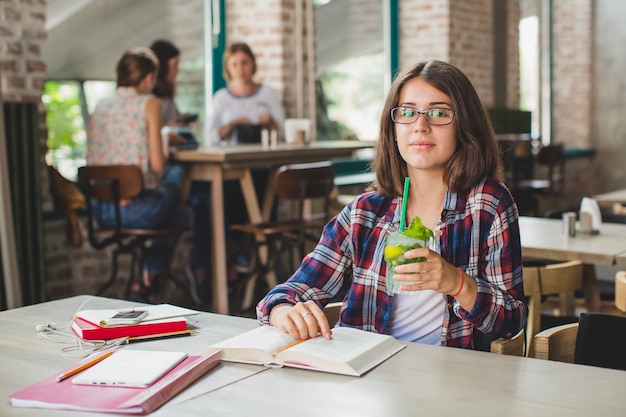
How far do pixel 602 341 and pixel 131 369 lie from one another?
978 millimetres

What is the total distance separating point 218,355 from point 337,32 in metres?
6.06

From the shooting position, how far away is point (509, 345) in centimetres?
189

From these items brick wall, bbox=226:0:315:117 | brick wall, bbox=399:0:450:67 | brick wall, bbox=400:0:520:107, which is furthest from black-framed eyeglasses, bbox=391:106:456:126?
brick wall, bbox=399:0:450:67

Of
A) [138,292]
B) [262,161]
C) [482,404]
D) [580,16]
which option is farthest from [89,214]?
[580,16]

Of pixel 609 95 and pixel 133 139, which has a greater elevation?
pixel 609 95

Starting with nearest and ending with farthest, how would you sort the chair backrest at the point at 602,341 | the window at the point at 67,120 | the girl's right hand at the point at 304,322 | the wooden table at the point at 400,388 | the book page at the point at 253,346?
1. the wooden table at the point at 400,388
2. the book page at the point at 253,346
3. the girl's right hand at the point at 304,322
4. the chair backrest at the point at 602,341
5. the window at the point at 67,120

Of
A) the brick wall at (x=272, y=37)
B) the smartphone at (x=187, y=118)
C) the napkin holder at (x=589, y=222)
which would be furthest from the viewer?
the brick wall at (x=272, y=37)

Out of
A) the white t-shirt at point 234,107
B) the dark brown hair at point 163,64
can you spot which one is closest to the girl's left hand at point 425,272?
the dark brown hair at point 163,64

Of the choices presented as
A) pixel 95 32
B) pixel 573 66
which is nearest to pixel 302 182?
pixel 95 32

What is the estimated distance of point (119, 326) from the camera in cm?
181

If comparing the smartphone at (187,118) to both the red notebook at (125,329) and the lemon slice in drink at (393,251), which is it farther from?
the lemon slice in drink at (393,251)

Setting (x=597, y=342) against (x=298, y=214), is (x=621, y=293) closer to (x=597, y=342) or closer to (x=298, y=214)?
(x=597, y=342)

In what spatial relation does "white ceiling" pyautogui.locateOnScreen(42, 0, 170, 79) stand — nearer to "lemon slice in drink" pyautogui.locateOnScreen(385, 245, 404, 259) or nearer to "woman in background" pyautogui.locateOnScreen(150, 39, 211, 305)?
"woman in background" pyautogui.locateOnScreen(150, 39, 211, 305)

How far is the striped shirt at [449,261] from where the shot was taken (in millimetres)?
1896
